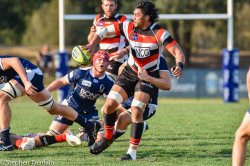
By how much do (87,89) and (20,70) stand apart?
66.3 inches

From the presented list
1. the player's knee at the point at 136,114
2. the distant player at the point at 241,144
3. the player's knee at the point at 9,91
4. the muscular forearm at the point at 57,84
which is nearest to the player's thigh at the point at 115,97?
the player's knee at the point at 136,114

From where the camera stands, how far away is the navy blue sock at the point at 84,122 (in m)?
9.43

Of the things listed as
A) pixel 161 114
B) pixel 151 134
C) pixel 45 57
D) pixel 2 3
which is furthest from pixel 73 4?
pixel 151 134

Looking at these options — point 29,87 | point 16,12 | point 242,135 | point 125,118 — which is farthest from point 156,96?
point 16,12

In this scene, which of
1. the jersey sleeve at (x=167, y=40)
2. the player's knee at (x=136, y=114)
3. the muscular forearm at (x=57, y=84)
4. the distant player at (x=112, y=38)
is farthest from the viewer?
the distant player at (x=112, y=38)

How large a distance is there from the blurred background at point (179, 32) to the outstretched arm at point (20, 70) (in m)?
12.3

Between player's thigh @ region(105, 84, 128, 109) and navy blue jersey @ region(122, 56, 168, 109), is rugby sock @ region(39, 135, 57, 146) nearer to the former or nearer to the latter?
player's thigh @ region(105, 84, 128, 109)

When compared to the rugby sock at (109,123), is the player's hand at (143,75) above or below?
above

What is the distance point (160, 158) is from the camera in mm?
8617

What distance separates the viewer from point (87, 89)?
32.5 feet

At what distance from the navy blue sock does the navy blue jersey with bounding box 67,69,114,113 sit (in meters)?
0.54

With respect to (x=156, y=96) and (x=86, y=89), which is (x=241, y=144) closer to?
(x=156, y=96)

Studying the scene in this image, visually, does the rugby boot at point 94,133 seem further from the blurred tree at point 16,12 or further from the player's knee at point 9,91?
the blurred tree at point 16,12

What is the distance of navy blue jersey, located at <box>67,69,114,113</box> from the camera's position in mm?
9828
